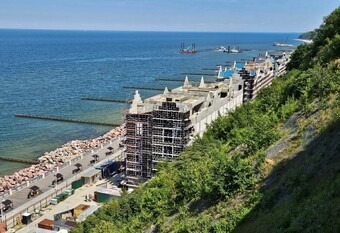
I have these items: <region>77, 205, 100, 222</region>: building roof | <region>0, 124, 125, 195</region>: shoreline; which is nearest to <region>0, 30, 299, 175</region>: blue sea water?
<region>0, 124, 125, 195</region>: shoreline

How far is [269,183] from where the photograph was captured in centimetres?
2066

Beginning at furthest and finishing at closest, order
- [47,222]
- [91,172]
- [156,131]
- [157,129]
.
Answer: [91,172] → [156,131] → [157,129] → [47,222]

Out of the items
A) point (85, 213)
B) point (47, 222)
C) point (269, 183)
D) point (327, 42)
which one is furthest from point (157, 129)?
point (269, 183)

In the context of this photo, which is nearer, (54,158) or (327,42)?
(327,42)

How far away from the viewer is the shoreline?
5753 cm

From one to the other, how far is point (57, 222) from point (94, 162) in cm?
2284

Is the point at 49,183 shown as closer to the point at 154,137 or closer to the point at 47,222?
the point at 47,222

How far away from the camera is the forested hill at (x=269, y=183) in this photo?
15.3m

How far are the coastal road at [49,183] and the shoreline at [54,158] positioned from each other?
7.66ft

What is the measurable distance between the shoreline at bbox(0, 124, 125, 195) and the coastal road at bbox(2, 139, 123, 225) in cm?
234

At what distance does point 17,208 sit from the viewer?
1836 inches

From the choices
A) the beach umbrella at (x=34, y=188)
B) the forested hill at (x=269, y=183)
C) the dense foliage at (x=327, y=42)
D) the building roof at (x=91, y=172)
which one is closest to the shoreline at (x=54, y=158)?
the beach umbrella at (x=34, y=188)

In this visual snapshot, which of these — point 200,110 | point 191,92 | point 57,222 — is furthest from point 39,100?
point 57,222

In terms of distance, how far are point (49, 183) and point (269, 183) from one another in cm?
4110
